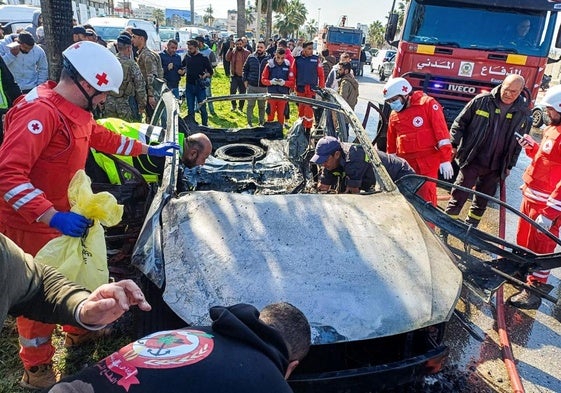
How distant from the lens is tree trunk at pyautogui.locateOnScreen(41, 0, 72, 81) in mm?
4734

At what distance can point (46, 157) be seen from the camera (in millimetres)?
2205

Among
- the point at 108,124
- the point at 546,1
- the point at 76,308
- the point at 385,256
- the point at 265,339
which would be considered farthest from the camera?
the point at 546,1

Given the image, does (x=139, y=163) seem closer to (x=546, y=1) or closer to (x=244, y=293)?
(x=244, y=293)

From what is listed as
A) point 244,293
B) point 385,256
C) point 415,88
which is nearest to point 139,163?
point 244,293

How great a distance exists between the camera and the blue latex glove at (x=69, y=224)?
203cm

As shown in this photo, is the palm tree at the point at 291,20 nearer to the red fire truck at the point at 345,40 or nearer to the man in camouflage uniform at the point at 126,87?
the red fire truck at the point at 345,40

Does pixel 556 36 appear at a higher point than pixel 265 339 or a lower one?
higher

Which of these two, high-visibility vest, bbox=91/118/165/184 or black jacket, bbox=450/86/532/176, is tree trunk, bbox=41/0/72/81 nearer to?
high-visibility vest, bbox=91/118/165/184

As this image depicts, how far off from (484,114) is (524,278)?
2.15 metres

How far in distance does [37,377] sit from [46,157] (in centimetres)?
119

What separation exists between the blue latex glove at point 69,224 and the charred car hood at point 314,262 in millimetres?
405

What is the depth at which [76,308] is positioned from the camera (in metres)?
1.49

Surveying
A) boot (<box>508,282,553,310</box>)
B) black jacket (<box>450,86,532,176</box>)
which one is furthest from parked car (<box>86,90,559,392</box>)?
black jacket (<box>450,86,532,176</box>)

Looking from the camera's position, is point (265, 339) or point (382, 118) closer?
point (265, 339)
